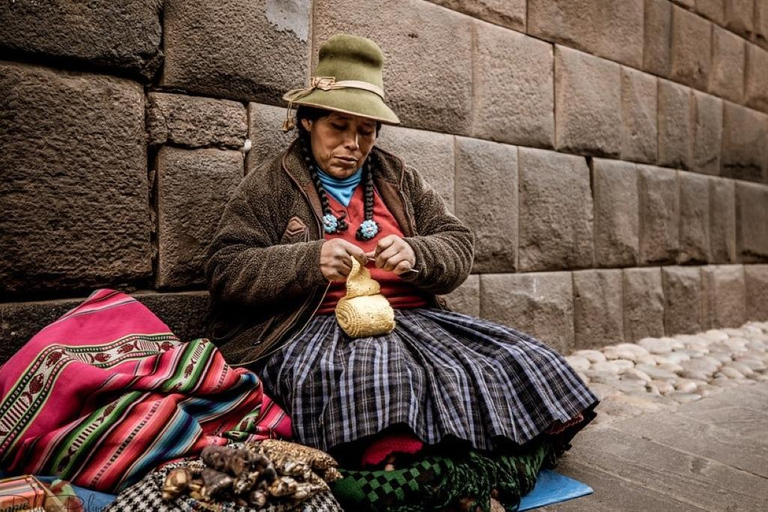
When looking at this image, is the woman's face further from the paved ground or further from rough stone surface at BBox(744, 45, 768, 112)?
rough stone surface at BBox(744, 45, 768, 112)

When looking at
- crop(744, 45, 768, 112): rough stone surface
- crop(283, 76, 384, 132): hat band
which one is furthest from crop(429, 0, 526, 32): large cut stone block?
crop(744, 45, 768, 112): rough stone surface

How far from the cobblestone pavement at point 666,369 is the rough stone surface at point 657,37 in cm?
197

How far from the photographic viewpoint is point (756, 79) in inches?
229

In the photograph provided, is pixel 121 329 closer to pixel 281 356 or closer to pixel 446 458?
pixel 281 356

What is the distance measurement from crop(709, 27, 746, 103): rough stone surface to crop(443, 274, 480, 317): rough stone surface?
10.4ft

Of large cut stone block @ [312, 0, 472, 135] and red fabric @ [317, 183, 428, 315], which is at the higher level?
large cut stone block @ [312, 0, 472, 135]

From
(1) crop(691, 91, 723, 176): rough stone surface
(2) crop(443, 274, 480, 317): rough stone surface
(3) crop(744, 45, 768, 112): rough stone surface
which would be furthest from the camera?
(3) crop(744, 45, 768, 112): rough stone surface

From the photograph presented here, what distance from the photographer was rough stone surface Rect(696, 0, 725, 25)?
16.8ft

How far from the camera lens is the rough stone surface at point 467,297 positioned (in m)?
3.39

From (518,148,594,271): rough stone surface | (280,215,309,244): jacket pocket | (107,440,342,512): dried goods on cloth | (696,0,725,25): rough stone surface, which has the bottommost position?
(107,440,342,512): dried goods on cloth

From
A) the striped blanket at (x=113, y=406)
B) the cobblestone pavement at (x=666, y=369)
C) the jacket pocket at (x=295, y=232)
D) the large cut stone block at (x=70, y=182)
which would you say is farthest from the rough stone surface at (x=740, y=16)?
the striped blanket at (x=113, y=406)

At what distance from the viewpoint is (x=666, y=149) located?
15.8 feet

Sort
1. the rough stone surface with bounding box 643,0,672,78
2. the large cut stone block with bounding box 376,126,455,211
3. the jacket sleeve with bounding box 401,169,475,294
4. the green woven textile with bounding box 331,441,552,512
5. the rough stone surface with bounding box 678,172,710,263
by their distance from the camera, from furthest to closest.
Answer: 1. the rough stone surface with bounding box 678,172,710,263
2. the rough stone surface with bounding box 643,0,672,78
3. the large cut stone block with bounding box 376,126,455,211
4. the jacket sleeve with bounding box 401,169,475,294
5. the green woven textile with bounding box 331,441,552,512

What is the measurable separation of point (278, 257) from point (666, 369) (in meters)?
2.71
